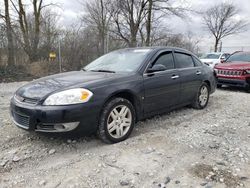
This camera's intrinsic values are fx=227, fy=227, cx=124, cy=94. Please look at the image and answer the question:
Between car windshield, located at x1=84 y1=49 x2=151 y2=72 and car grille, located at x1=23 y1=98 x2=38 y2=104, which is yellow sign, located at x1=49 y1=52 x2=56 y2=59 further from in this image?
car grille, located at x1=23 y1=98 x2=38 y2=104

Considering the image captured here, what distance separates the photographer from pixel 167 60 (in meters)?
4.41

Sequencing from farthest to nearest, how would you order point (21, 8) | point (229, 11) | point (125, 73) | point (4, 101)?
point (229, 11) → point (21, 8) → point (4, 101) → point (125, 73)

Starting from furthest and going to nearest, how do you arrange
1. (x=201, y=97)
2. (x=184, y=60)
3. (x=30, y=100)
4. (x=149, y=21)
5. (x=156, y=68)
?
(x=149, y=21) → (x=201, y=97) → (x=184, y=60) → (x=156, y=68) → (x=30, y=100)

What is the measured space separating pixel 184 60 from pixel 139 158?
2.76m

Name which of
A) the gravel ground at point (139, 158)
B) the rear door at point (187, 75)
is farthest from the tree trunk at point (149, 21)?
the gravel ground at point (139, 158)

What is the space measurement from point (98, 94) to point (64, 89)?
46 cm

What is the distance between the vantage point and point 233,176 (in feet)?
8.50

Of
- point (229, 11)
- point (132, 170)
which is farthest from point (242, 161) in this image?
point (229, 11)

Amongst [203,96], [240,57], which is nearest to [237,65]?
[240,57]

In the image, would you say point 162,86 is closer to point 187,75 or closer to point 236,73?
point 187,75

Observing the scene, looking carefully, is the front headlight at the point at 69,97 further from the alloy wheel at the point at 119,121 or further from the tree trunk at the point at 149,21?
the tree trunk at the point at 149,21

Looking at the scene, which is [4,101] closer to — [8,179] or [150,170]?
[8,179]

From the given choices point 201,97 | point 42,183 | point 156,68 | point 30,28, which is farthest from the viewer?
point 30,28

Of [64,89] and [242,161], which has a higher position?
[64,89]
